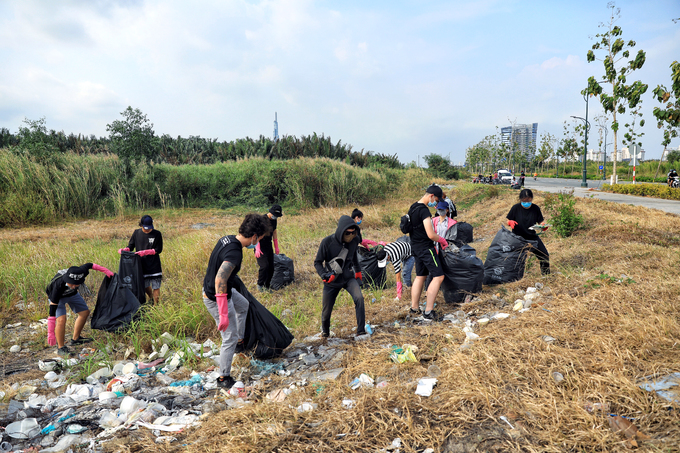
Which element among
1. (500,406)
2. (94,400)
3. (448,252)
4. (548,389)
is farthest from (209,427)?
(448,252)

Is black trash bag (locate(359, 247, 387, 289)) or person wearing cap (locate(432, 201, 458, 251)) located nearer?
person wearing cap (locate(432, 201, 458, 251))

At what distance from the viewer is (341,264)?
4055 mm

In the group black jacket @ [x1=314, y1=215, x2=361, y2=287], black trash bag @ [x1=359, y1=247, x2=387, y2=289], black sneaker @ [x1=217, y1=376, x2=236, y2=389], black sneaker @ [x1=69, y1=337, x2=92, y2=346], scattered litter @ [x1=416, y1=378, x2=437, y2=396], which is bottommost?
black sneaker @ [x1=69, y1=337, x2=92, y2=346]

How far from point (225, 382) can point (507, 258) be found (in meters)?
4.02

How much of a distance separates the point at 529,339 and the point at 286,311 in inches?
125

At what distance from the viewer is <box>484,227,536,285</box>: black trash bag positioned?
17.6 feet

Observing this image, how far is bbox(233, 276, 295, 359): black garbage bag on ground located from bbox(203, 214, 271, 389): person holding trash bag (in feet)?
0.61

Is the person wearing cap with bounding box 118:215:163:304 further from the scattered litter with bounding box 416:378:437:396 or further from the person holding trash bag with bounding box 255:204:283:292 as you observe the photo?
the scattered litter with bounding box 416:378:437:396

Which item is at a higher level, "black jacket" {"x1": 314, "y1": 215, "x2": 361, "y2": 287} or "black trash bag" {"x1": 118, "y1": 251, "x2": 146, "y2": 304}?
"black jacket" {"x1": 314, "y1": 215, "x2": 361, "y2": 287}

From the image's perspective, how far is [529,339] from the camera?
327 centimetres

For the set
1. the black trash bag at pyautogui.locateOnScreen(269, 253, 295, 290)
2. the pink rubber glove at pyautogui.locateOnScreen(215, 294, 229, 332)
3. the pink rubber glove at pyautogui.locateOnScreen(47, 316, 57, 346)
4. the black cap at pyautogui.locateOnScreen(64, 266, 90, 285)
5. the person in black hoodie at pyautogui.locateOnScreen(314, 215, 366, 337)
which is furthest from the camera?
the black trash bag at pyautogui.locateOnScreen(269, 253, 295, 290)

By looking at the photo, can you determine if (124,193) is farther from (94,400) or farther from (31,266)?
(94,400)

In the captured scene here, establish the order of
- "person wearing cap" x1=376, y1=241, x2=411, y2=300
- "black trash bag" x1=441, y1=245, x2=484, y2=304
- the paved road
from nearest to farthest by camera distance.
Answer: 1. "black trash bag" x1=441, y1=245, x2=484, y2=304
2. "person wearing cap" x1=376, y1=241, x2=411, y2=300
3. the paved road

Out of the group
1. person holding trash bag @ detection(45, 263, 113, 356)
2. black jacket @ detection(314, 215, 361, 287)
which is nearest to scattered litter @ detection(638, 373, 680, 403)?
black jacket @ detection(314, 215, 361, 287)
